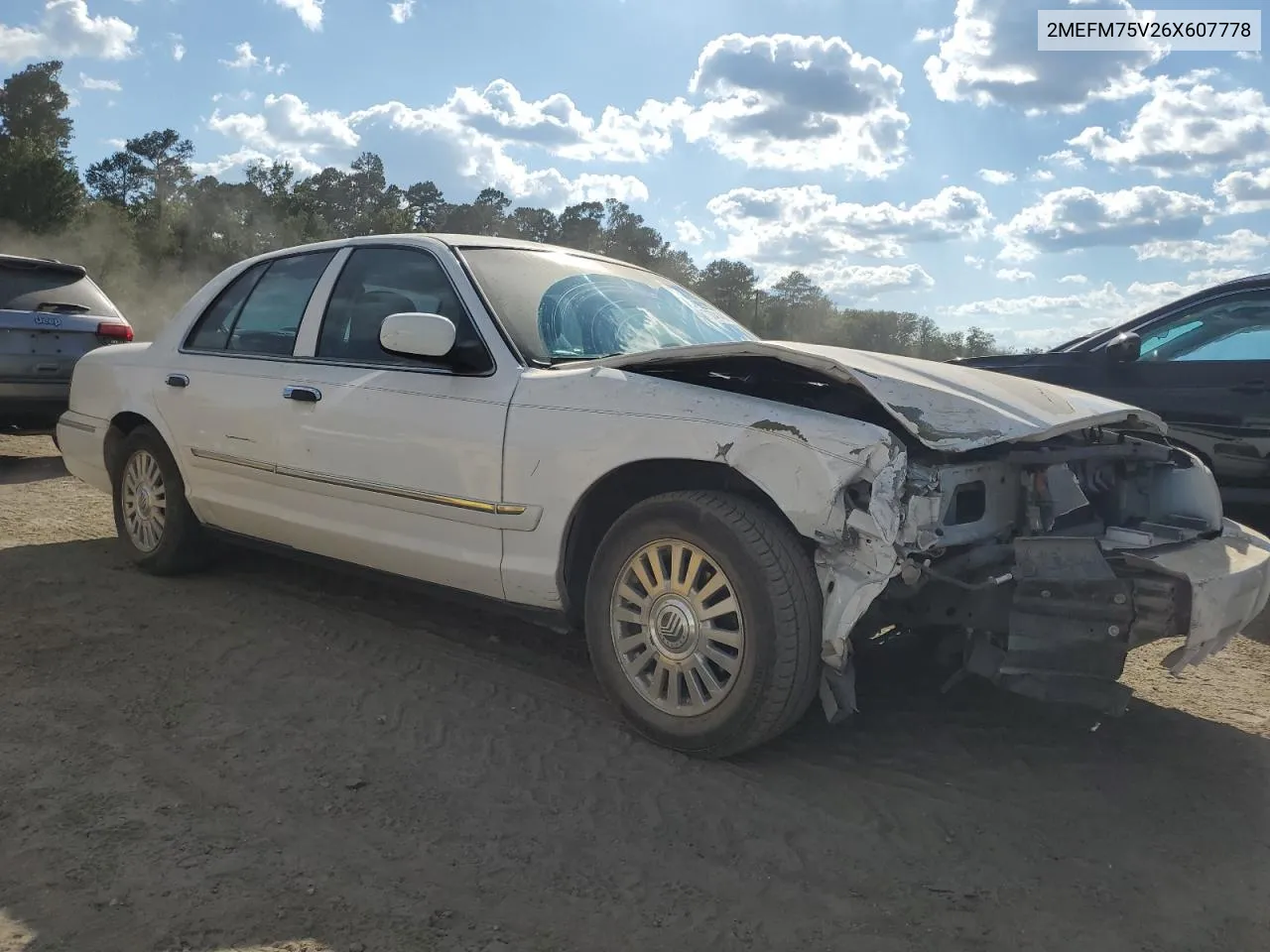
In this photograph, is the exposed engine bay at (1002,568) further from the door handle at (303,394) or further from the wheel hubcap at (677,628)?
the door handle at (303,394)

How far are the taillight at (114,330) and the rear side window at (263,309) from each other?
12.6ft

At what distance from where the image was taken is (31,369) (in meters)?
7.66

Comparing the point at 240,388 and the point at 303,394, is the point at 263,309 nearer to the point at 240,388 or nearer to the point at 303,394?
the point at 240,388

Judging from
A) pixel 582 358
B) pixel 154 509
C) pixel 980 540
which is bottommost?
pixel 154 509

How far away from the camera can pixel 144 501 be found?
512cm

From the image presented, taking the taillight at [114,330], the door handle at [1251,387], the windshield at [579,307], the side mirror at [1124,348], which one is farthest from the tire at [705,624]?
the taillight at [114,330]

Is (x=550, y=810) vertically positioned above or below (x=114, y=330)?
below

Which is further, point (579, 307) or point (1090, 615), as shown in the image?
point (579, 307)

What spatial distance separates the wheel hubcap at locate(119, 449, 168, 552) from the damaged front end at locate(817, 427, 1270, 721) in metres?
3.60

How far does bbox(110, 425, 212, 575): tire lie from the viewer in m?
4.93

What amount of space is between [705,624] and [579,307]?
151 centimetres

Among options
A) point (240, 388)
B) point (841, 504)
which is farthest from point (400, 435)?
point (841, 504)

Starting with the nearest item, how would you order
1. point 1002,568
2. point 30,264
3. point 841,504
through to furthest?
point 841,504 → point 1002,568 → point 30,264

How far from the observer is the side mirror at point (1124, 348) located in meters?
5.43
